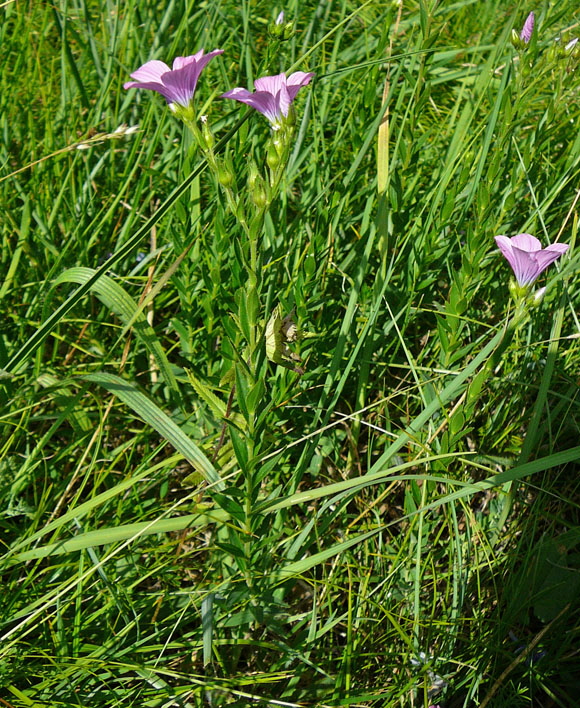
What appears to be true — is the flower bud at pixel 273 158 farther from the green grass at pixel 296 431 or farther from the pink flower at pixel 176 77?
the pink flower at pixel 176 77

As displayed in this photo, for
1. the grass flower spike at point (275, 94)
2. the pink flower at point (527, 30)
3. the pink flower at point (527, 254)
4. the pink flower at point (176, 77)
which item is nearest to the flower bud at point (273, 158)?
the grass flower spike at point (275, 94)

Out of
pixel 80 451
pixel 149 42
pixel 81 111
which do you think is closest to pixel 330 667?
pixel 80 451

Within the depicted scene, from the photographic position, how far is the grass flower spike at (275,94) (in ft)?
4.06

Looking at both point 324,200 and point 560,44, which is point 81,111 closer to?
point 324,200

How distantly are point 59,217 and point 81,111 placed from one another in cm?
61

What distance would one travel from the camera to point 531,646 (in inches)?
61.2

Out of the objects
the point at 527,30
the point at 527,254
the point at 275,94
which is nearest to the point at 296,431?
the point at 527,254

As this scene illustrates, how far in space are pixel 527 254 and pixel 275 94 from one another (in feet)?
2.09

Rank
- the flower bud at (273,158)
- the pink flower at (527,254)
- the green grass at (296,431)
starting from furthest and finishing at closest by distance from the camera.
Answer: the green grass at (296,431) < the pink flower at (527,254) < the flower bud at (273,158)

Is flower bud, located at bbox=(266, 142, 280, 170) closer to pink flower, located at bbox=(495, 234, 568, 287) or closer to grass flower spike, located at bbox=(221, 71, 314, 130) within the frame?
grass flower spike, located at bbox=(221, 71, 314, 130)

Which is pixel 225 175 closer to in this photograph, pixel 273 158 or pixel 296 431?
pixel 273 158

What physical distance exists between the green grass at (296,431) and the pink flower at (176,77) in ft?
0.45

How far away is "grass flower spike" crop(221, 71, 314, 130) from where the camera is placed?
1.24m

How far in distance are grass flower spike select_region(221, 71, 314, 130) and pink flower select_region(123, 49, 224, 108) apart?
10 cm
